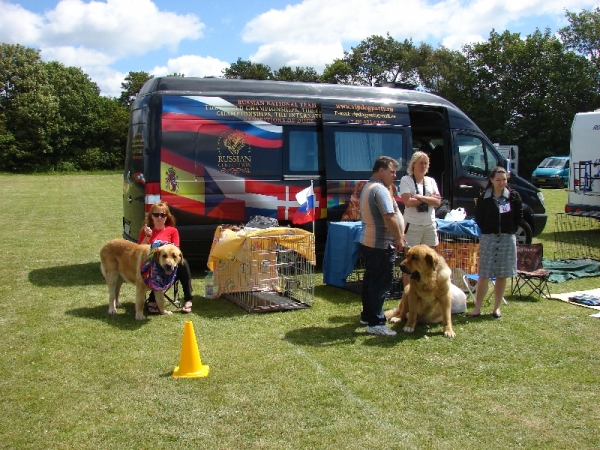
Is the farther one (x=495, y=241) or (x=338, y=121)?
(x=338, y=121)

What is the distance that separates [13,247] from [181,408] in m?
8.22

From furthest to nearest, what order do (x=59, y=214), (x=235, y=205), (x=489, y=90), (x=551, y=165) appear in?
1. (x=489, y=90)
2. (x=551, y=165)
3. (x=59, y=214)
4. (x=235, y=205)

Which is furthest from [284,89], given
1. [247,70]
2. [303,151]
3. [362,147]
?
[247,70]

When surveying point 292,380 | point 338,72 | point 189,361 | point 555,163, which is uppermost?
point 338,72

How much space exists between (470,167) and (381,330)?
4957 millimetres

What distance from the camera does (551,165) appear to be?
97.1ft

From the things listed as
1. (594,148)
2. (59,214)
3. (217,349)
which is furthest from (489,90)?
(217,349)

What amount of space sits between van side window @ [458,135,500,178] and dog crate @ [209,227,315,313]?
13.4ft

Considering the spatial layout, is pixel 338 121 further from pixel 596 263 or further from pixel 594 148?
pixel 594 148

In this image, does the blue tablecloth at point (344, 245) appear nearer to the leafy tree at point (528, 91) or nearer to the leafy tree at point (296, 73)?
the leafy tree at point (528, 91)

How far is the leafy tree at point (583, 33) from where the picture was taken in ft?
130

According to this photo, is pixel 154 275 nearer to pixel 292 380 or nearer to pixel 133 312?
pixel 133 312

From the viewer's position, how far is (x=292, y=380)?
434 cm

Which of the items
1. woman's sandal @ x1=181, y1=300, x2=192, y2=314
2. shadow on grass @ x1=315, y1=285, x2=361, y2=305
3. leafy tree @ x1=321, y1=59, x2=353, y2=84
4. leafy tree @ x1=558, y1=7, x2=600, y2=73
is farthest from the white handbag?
leafy tree @ x1=321, y1=59, x2=353, y2=84
